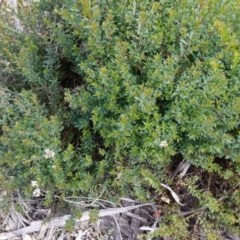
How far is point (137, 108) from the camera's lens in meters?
1.91

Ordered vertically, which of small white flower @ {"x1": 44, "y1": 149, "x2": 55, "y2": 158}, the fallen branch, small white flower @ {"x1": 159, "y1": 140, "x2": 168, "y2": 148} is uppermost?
small white flower @ {"x1": 159, "y1": 140, "x2": 168, "y2": 148}

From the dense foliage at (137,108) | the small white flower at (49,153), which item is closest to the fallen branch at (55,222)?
the dense foliage at (137,108)

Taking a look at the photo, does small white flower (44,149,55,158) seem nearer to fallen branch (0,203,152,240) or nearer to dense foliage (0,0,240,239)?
dense foliage (0,0,240,239)

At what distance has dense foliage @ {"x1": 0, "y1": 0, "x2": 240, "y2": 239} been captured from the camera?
190 cm

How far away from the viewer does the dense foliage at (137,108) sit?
1.90m

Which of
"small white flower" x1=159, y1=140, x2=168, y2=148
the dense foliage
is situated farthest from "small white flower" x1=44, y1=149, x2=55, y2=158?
"small white flower" x1=159, y1=140, x2=168, y2=148

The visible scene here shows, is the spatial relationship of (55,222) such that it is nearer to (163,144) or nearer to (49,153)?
(49,153)

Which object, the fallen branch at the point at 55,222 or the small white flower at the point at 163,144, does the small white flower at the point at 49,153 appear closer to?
the fallen branch at the point at 55,222

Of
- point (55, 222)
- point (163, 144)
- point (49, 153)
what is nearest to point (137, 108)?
point (163, 144)

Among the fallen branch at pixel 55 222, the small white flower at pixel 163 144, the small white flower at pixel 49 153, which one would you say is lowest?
the fallen branch at pixel 55 222

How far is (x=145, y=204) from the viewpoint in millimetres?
2289

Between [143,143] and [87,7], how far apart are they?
2.66ft

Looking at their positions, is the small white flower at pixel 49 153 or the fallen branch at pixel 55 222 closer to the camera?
the small white flower at pixel 49 153

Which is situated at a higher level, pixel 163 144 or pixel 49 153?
pixel 163 144
